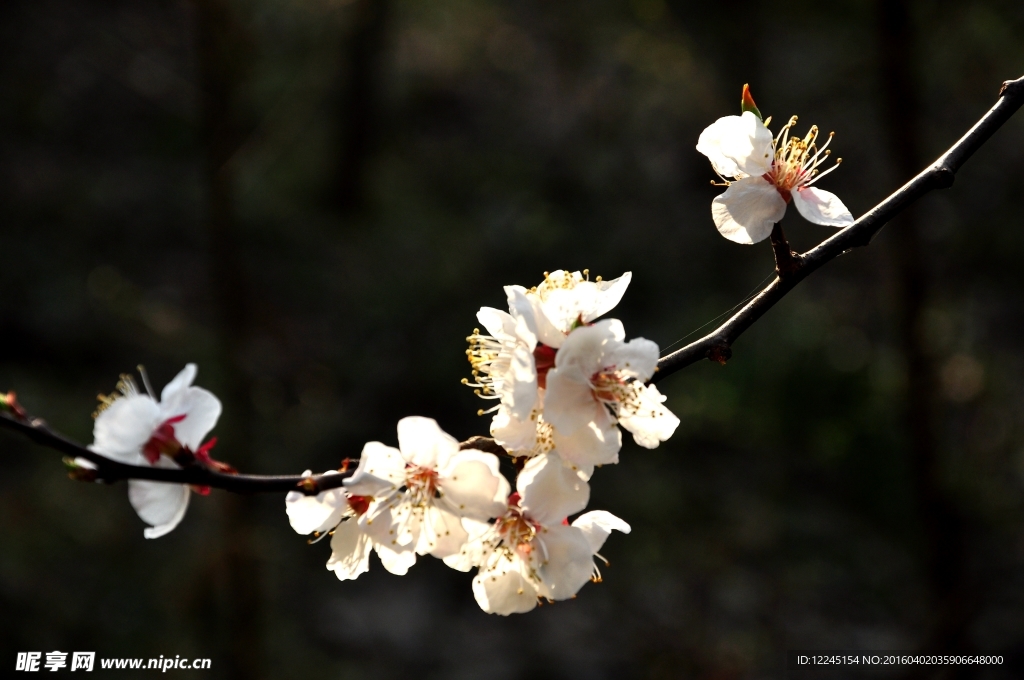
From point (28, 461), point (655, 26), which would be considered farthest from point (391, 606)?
point (655, 26)

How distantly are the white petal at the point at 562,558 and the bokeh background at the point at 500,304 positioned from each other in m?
1.76

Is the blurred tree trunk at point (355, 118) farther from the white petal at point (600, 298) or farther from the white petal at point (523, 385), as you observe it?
the white petal at point (523, 385)

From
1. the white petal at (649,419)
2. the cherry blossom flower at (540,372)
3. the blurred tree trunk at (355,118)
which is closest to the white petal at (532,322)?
the cherry blossom flower at (540,372)

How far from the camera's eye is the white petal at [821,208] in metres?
0.92

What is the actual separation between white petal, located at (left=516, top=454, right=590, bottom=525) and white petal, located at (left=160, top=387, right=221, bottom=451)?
1.04ft

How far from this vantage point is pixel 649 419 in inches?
33.1

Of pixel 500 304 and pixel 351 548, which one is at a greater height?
pixel 500 304

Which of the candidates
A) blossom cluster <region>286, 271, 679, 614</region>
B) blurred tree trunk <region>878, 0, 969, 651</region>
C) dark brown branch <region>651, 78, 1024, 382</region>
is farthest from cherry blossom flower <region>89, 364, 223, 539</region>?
blurred tree trunk <region>878, 0, 969, 651</region>

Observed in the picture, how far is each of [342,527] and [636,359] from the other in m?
0.39

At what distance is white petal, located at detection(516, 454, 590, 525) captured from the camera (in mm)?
755

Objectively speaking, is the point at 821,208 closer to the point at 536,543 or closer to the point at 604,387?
the point at 604,387

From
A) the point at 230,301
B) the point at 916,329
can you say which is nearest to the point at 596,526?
the point at 916,329

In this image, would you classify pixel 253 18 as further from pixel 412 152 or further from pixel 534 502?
pixel 534 502

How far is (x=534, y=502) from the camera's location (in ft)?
2.53
